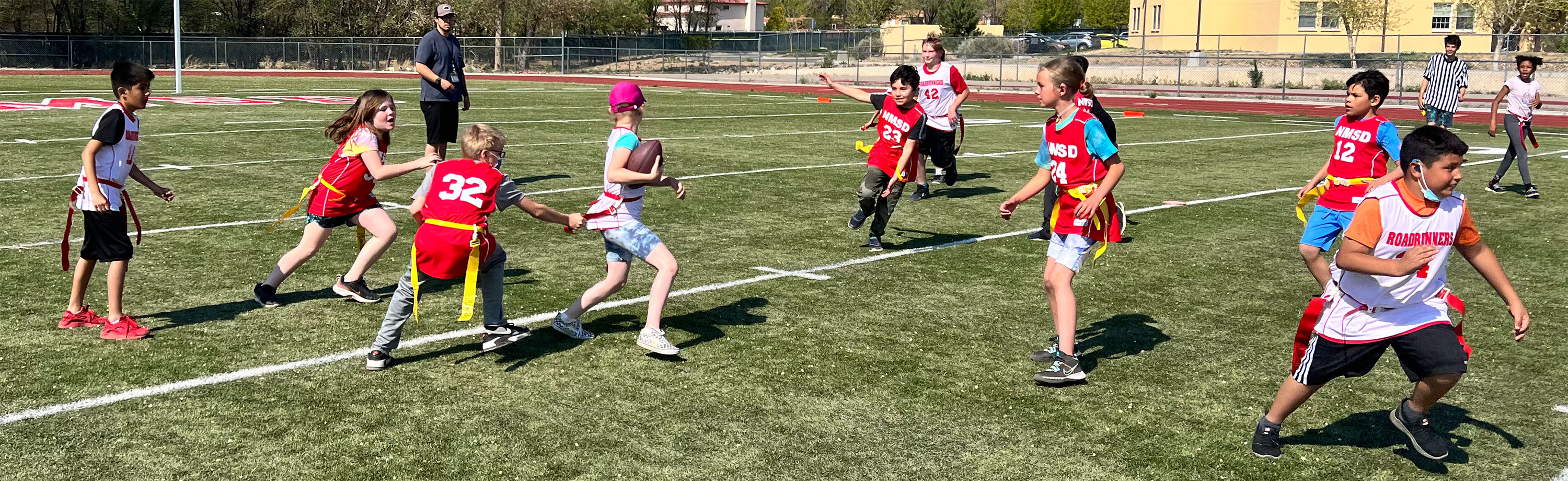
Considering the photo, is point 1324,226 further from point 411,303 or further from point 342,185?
point 342,185

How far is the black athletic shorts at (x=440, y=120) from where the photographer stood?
1239 centimetres

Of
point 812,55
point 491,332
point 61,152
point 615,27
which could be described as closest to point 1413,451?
point 491,332

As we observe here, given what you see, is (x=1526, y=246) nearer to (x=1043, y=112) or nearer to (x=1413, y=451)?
(x=1413, y=451)

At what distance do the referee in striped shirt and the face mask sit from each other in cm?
1102

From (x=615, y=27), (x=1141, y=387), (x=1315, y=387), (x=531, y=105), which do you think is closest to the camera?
(x=1315, y=387)

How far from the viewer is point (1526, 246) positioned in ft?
34.7

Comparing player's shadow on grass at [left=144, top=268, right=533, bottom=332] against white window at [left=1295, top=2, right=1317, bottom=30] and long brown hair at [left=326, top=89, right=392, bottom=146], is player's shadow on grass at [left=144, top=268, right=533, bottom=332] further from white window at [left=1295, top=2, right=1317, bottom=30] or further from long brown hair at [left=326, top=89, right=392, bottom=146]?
white window at [left=1295, top=2, right=1317, bottom=30]

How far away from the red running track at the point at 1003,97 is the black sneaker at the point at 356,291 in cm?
2475

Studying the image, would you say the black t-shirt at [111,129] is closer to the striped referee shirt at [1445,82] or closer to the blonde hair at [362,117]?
the blonde hair at [362,117]

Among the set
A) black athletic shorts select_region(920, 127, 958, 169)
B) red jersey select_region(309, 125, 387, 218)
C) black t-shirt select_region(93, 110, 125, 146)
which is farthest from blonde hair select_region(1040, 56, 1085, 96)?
black athletic shorts select_region(920, 127, 958, 169)

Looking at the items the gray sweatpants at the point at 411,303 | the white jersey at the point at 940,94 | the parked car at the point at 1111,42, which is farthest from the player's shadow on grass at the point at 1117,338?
the parked car at the point at 1111,42

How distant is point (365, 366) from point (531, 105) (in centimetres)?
2158

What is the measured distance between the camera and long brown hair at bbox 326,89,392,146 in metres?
7.12

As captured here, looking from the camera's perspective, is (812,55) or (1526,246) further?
(812,55)
